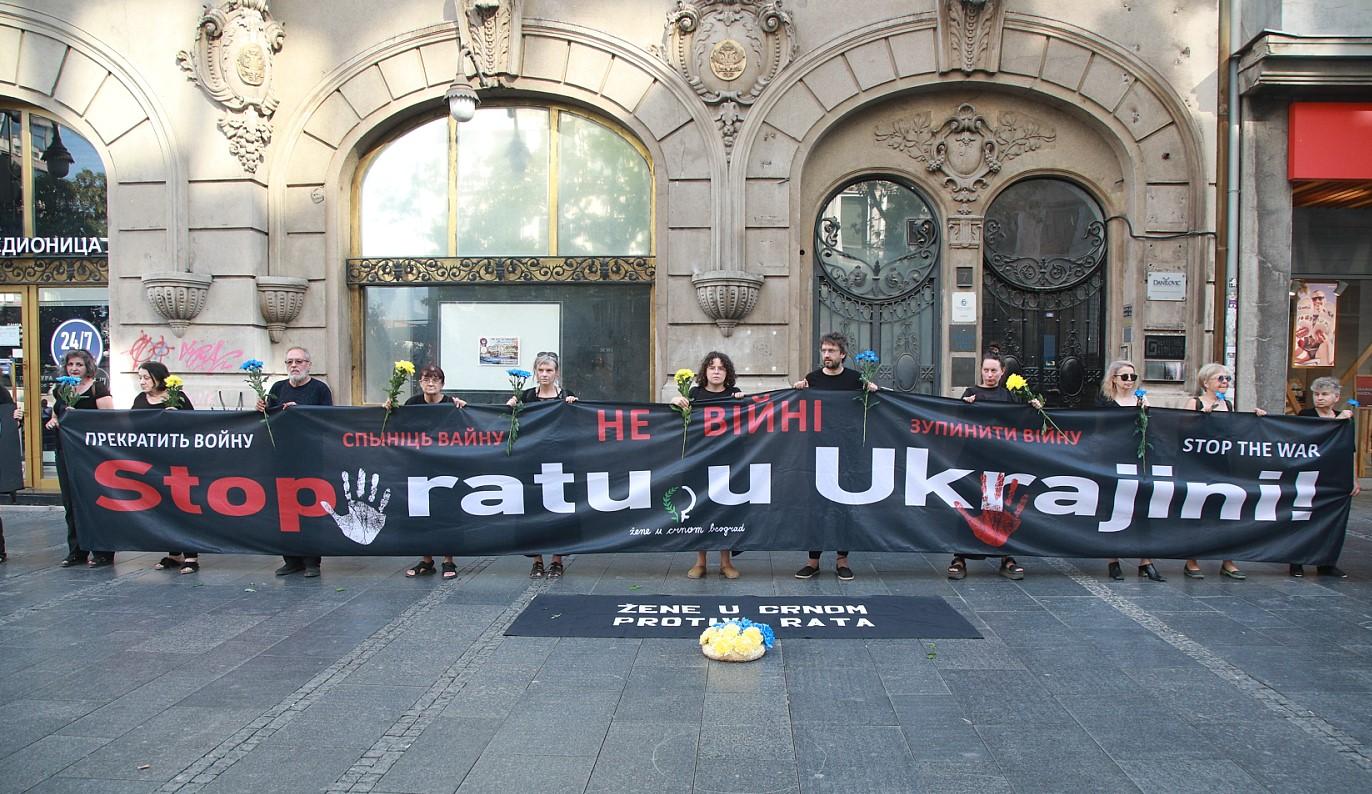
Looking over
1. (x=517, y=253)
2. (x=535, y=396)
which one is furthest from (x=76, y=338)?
(x=535, y=396)

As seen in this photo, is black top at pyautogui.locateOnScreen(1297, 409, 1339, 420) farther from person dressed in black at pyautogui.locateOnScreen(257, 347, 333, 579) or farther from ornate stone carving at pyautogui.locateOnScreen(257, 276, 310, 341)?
ornate stone carving at pyautogui.locateOnScreen(257, 276, 310, 341)

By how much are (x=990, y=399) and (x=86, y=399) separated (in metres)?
8.19

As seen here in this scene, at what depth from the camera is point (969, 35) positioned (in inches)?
437

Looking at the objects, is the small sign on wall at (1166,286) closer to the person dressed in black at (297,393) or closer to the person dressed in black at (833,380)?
the person dressed in black at (833,380)

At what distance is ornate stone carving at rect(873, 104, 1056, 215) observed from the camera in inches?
460

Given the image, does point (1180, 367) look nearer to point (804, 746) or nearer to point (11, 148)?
point (804, 746)

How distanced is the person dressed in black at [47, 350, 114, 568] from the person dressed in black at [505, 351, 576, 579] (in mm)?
3938

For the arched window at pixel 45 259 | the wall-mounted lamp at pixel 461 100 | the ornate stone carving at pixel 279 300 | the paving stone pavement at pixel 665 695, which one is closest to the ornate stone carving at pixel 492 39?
the wall-mounted lamp at pixel 461 100

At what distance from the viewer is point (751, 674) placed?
17.3 feet

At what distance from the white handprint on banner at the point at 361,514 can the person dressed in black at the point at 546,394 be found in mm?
1342

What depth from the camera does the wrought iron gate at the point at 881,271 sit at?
11922mm

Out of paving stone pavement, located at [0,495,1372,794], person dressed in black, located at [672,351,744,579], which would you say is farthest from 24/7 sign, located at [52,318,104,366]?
person dressed in black, located at [672,351,744,579]

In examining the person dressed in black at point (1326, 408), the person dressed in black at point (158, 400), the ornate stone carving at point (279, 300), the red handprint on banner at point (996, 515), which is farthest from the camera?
the ornate stone carving at point (279, 300)

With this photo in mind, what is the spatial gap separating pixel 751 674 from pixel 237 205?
9.70 m
